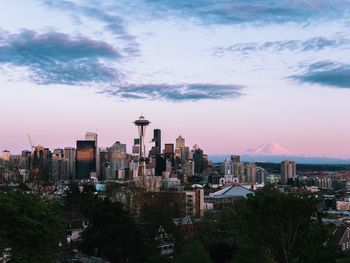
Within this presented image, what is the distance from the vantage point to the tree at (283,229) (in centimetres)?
1995

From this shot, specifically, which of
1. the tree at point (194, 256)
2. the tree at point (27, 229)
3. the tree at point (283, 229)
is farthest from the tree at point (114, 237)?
the tree at point (27, 229)

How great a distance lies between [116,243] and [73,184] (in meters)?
34.2

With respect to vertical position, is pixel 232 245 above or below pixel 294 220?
below

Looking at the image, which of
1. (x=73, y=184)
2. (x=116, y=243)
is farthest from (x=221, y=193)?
(x=116, y=243)

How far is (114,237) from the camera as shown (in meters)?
31.6

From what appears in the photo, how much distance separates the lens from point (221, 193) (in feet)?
362

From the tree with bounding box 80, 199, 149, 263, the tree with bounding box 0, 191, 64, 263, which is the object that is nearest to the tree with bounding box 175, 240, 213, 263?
the tree with bounding box 0, 191, 64, 263

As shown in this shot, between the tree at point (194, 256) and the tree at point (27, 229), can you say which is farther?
the tree at point (194, 256)

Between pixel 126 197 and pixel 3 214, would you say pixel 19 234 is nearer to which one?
pixel 3 214

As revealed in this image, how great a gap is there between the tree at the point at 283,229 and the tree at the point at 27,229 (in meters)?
7.38

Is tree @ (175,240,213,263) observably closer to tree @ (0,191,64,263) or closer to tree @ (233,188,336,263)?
tree @ (233,188,336,263)

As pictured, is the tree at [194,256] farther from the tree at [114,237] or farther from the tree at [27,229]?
the tree at [114,237]

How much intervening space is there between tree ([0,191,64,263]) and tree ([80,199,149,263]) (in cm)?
1134

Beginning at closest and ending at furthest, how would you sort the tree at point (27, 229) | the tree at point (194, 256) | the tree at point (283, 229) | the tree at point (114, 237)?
the tree at point (27, 229) → the tree at point (283, 229) → the tree at point (194, 256) → the tree at point (114, 237)
